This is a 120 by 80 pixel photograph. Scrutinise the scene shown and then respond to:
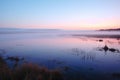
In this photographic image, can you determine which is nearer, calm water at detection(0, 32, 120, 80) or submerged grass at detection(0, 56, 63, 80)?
submerged grass at detection(0, 56, 63, 80)

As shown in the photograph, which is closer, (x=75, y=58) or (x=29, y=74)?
(x=29, y=74)

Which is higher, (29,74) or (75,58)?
(29,74)

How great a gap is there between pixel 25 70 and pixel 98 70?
529cm

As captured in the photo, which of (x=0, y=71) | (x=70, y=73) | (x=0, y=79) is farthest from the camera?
(x=70, y=73)

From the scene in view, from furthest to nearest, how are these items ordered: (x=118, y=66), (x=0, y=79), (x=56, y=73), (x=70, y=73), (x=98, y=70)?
1. (x=118, y=66)
2. (x=98, y=70)
3. (x=70, y=73)
4. (x=56, y=73)
5. (x=0, y=79)

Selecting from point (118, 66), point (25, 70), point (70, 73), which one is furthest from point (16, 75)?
point (118, 66)

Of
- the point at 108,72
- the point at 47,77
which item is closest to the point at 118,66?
the point at 108,72

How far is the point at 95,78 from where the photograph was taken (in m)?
9.97

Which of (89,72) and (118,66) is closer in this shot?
(89,72)

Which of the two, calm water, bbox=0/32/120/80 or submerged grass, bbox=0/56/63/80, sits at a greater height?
submerged grass, bbox=0/56/63/80

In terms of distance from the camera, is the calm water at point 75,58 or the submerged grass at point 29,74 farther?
the calm water at point 75,58

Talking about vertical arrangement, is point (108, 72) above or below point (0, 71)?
below

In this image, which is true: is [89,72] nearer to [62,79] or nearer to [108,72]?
[108,72]

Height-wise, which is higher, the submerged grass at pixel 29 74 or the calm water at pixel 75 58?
the submerged grass at pixel 29 74
